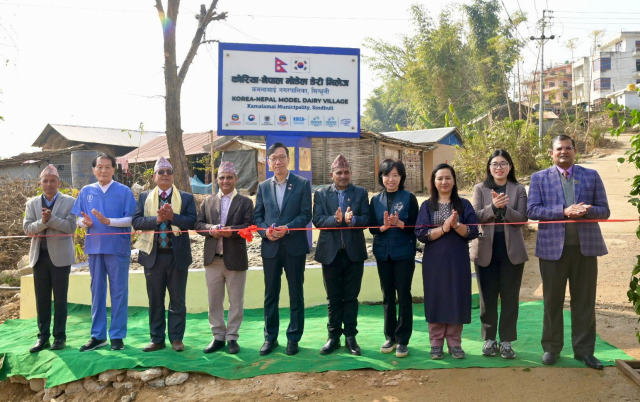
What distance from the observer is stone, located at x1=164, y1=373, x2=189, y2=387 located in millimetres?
4688

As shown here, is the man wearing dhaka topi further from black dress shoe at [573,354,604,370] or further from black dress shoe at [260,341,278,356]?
black dress shoe at [573,354,604,370]

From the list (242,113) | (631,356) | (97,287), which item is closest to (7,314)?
(97,287)

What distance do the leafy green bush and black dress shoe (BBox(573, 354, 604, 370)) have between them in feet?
43.3

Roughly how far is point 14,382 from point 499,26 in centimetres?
3633

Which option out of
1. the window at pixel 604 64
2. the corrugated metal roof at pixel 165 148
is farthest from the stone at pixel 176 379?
the window at pixel 604 64

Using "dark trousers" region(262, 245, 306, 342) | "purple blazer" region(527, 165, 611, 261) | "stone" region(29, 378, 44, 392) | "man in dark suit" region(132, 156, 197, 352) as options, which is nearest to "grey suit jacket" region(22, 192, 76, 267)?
"man in dark suit" region(132, 156, 197, 352)

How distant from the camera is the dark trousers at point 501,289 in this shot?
15.4 ft

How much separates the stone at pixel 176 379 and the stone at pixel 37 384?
1346 millimetres

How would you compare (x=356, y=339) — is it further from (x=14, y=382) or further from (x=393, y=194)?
(x=14, y=382)

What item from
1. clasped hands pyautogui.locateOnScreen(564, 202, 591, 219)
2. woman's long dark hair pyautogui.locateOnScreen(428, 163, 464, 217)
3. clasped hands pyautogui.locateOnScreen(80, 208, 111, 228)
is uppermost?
woman's long dark hair pyautogui.locateOnScreen(428, 163, 464, 217)

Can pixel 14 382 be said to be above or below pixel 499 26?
below

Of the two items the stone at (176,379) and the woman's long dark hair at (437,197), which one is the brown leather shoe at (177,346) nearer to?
the stone at (176,379)

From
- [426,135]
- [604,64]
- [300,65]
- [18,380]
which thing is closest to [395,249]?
[300,65]

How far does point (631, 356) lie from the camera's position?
4801 mm
